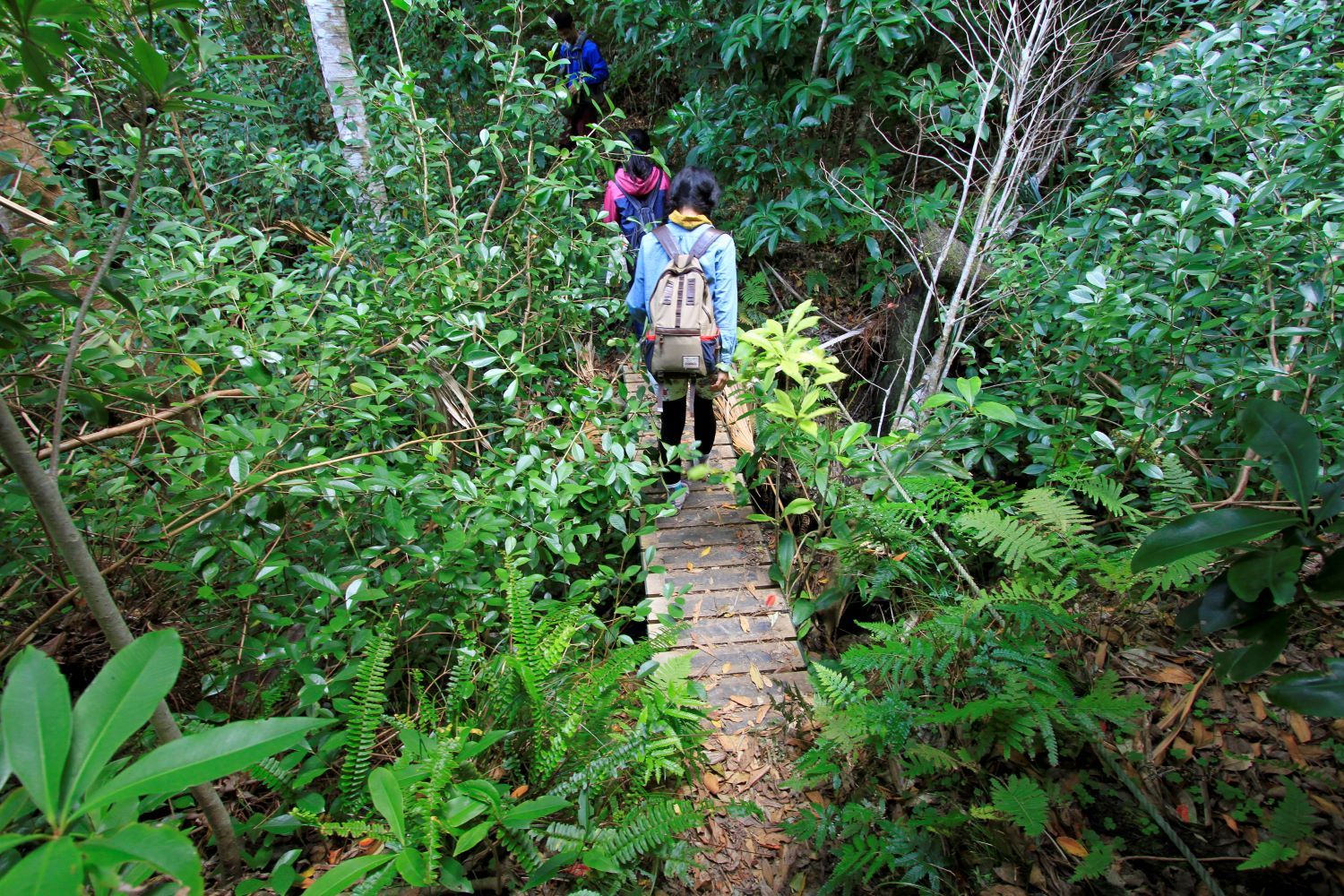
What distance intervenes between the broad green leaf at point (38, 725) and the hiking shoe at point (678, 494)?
112 inches

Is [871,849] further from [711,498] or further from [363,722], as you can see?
[711,498]

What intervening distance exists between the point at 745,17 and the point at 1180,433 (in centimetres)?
466

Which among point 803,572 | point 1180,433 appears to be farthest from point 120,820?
point 1180,433

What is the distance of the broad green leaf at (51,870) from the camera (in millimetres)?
796

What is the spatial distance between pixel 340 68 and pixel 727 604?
5176mm

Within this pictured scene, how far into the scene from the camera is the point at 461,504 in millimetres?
2908

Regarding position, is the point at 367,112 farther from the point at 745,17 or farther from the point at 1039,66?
the point at 1039,66

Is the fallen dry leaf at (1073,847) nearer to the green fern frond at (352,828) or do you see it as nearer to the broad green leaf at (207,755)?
the green fern frond at (352,828)

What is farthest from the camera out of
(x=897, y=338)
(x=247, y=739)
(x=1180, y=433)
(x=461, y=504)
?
(x=897, y=338)

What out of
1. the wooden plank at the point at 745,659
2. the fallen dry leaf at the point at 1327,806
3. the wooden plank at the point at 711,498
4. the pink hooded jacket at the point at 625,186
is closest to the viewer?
the fallen dry leaf at the point at 1327,806

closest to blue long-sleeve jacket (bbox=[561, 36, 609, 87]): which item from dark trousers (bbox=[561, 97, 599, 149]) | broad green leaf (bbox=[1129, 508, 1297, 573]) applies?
dark trousers (bbox=[561, 97, 599, 149])

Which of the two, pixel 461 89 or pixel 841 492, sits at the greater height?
pixel 461 89

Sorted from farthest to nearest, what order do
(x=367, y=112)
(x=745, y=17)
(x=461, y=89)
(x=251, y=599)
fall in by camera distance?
(x=461, y=89) → (x=745, y=17) → (x=367, y=112) → (x=251, y=599)

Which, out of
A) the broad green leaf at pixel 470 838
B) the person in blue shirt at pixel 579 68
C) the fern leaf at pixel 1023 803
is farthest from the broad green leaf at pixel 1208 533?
the person in blue shirt at pixel 579 68
